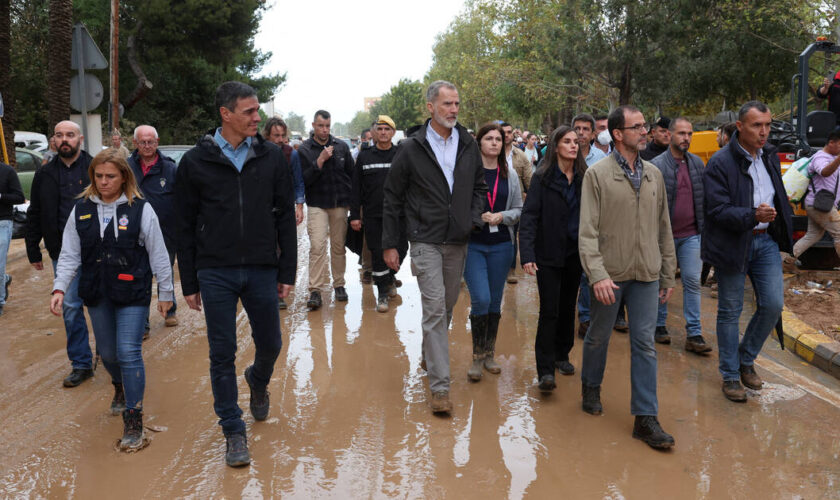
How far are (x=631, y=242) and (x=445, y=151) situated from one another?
147cm

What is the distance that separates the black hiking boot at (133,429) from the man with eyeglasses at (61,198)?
1462mm

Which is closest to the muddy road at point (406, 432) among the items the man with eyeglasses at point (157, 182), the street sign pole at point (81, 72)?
the man with eyeglasses at point (157, 182)

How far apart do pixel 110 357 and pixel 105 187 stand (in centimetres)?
110

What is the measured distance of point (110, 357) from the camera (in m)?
4.53

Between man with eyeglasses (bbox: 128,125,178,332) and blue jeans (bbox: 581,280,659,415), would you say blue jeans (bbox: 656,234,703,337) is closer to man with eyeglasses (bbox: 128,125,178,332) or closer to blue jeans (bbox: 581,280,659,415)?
blue jeans (bbox: 581,280,659,415)

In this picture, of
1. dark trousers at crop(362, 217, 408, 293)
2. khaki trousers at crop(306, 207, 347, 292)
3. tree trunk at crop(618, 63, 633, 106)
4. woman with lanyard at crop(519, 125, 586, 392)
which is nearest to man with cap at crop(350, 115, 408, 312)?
dark trousers at crop(362, 217, 408, 293)

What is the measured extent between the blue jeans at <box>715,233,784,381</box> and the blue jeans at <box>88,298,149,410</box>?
160 inches

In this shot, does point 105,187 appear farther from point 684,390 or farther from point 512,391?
point 684,390

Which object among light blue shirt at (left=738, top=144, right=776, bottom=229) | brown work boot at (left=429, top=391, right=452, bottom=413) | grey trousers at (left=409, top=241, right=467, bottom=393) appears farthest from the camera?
light blue shirt at (left=738, top=144, right=776, bottom=229)

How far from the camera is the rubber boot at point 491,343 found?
5559mm

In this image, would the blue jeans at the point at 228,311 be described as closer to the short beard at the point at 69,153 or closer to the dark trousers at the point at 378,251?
the short beard at the point at 69,153

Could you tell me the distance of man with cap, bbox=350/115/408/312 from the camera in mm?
7832

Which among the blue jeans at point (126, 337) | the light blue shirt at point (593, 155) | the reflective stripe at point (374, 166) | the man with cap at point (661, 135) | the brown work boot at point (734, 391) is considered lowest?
the brown work boot at point (734, 391)

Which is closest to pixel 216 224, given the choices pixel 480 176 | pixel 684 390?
pixel 480 176
